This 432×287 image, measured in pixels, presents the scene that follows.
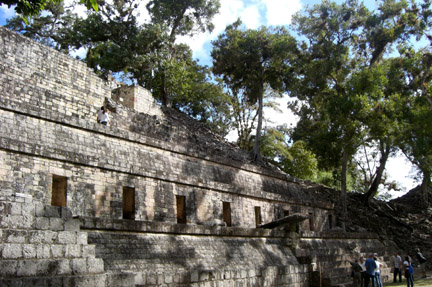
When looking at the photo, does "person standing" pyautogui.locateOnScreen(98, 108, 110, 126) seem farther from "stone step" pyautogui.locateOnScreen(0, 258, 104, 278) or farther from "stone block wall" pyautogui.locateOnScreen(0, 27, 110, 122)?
"stone step" pyautogui.locateOnScreen(0, 258, 104, 278)

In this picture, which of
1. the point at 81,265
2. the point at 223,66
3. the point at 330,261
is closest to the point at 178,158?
the point at 330,261

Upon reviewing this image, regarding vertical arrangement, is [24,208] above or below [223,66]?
below

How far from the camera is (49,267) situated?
6.17 m

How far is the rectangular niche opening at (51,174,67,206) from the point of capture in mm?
10961

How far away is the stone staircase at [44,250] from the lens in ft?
19.3

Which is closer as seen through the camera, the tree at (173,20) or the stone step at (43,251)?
the stone step at (43,251)

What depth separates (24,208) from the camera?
6.48 metres

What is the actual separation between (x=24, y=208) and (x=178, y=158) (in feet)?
30.3

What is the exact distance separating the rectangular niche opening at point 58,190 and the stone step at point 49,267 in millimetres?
4625

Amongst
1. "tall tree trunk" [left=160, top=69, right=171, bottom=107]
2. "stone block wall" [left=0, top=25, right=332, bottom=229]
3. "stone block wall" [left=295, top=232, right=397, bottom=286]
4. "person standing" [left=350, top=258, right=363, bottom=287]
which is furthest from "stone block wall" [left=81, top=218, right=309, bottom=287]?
"tall tree trunk" [left=160, top=69, right=171, bottom=107]

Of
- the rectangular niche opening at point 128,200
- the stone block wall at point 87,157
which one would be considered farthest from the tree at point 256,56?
the rectangular niche opening at point 128,200

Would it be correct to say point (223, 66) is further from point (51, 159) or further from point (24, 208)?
point (24, 208)

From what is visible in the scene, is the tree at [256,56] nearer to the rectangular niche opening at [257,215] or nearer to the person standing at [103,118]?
the rectangular niche opening at [257,215]

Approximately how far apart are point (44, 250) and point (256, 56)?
→ 2141 cm
